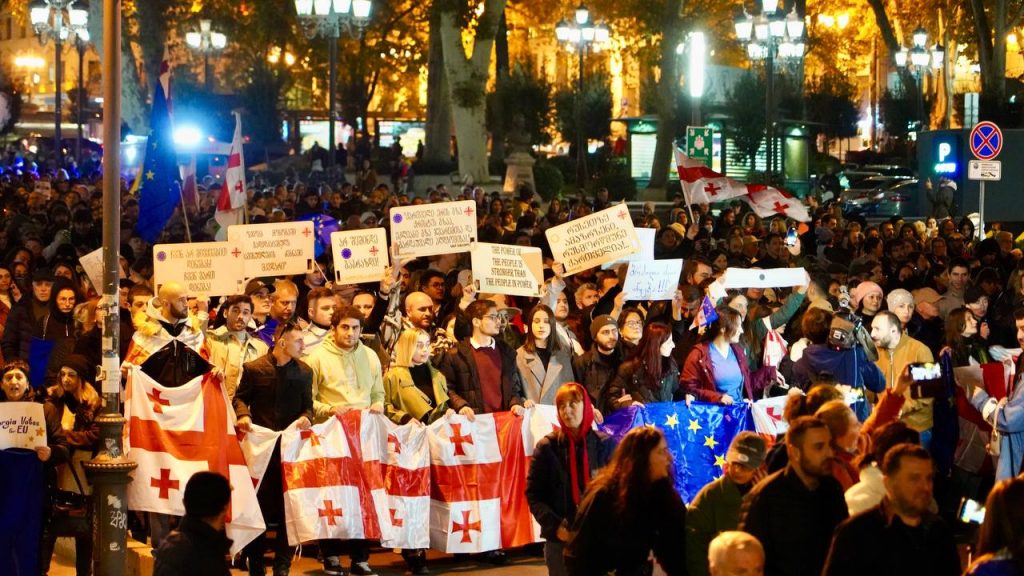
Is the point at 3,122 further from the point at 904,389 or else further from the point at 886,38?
the point at 904,389

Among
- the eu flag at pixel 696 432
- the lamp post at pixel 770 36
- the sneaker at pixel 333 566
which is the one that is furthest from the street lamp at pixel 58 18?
the eu flag at pixel 696 432

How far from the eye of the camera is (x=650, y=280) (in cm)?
1370

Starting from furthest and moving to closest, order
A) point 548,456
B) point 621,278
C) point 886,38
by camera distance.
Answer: point 886,38 → point 621,278 → point 548,456

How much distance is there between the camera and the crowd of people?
692 cm

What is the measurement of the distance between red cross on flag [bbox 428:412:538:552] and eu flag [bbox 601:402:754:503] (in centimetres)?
73

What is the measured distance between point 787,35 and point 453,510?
27389 millimetres

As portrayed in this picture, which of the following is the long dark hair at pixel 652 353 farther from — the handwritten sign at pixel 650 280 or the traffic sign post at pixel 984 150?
the traffic sign post at pixel 984 150

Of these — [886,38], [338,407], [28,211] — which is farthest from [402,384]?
[886,38]

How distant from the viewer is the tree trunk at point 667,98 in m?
42.0

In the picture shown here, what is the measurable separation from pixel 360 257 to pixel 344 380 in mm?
3167

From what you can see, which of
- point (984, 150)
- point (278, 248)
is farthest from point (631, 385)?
point (984, 150)

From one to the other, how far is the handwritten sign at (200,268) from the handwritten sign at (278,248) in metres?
1.00

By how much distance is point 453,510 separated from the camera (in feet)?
37.5

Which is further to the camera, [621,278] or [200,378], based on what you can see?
[621,278]
